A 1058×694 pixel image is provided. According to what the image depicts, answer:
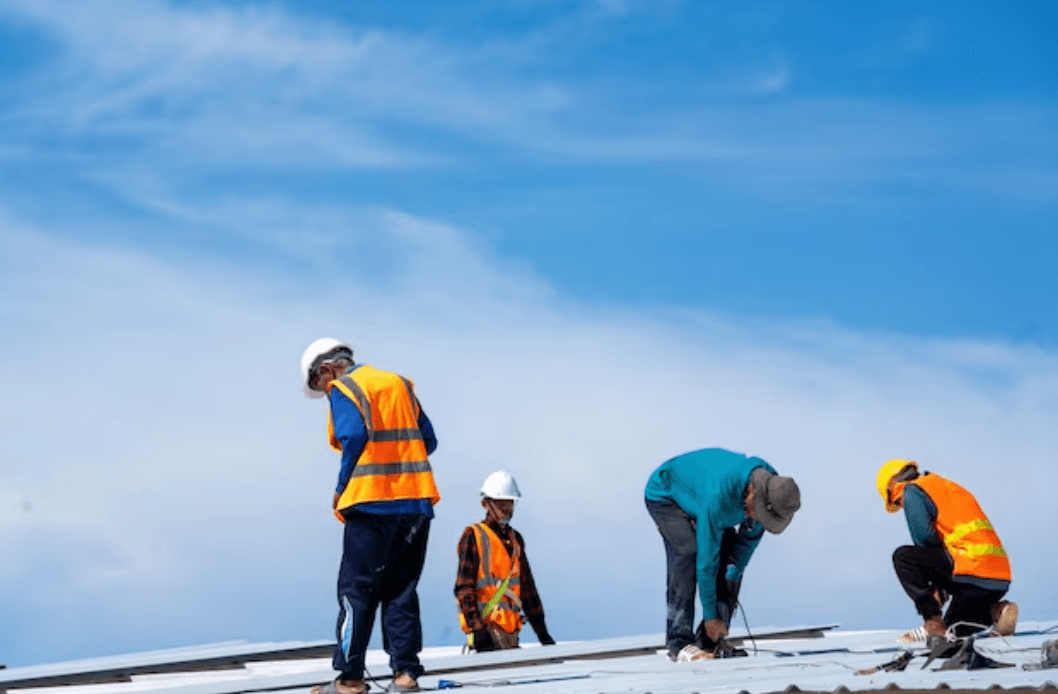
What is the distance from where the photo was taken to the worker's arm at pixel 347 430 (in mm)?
6992

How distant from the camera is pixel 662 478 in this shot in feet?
28.5

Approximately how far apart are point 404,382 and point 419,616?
1.19 m

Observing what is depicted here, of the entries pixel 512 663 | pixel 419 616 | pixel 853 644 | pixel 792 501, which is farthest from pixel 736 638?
pixel 419 616

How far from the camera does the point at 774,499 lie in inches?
315

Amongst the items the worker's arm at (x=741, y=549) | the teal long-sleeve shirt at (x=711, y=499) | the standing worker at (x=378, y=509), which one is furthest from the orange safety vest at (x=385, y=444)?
the worker's arm at (x=741, y=549)

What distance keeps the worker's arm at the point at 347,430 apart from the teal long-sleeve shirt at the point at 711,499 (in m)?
2.19

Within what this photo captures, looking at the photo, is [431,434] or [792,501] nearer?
[431,434]

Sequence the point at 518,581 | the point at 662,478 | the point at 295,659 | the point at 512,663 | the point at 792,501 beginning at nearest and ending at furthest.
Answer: the point at 792,501, the point at 662,478, the point at 512,663, the point at 518,581, the point at 295,659

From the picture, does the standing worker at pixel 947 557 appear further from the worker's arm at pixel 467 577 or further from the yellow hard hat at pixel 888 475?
the worker's arm at pixel 467 577

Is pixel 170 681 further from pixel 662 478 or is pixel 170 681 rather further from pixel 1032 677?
pixel 1032 677

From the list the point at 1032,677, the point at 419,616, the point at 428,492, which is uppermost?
the point at 428,492

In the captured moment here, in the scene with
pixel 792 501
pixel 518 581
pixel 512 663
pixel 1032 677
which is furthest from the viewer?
pixel 518 581

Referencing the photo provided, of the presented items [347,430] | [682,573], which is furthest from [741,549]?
[347,430]

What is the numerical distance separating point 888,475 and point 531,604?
2.77 metres
